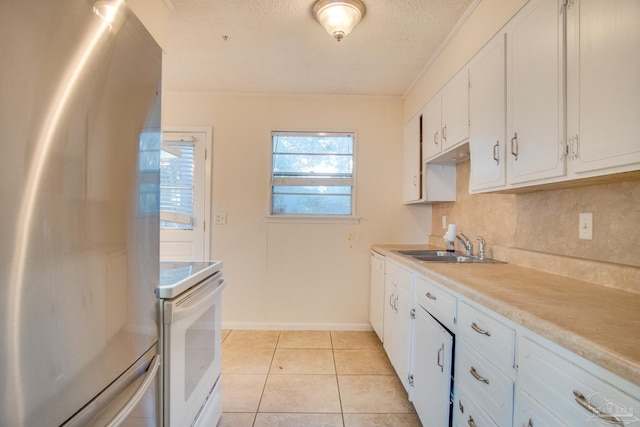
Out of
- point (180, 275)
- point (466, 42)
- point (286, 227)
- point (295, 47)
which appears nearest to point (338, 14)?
point (295, 47)

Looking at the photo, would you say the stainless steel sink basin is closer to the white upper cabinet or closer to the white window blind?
the white upper cabinet

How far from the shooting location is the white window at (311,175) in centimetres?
303

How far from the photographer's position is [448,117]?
6.68 feet

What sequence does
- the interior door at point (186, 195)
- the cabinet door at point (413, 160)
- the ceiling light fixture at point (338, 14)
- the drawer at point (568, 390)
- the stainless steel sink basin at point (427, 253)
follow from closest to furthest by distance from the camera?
1. the drawer at point (568, 390)
2. the ceiling light fixture at point (338, 14)
3. the stainless steel sink basin at point (427, 253)
4. the cabinet door at point (413, 160)
5. the interior door at point (186, 195)

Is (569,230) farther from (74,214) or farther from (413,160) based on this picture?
(74,214)

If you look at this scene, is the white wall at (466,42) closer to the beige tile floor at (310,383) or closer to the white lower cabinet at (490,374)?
the white lower cabinet at (490,374)

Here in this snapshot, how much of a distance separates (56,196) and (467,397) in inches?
57.3

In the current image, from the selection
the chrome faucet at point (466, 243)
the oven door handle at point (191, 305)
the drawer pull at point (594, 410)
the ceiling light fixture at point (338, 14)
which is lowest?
the drawer pull at point (594, 410)

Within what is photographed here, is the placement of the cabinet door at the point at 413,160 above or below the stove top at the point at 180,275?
above

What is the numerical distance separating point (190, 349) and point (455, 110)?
205 centimetres

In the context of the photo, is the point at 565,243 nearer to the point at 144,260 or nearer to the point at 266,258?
the point at 144,260

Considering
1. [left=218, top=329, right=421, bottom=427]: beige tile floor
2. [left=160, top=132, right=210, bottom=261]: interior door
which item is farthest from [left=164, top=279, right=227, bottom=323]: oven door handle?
[left=160, top=132, right=210, bottom=261]: interior door

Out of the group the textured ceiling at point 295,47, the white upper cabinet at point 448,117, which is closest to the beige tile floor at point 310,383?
the white upper cabinet at point 448,117

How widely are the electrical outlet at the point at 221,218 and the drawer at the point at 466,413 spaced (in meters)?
2.45
